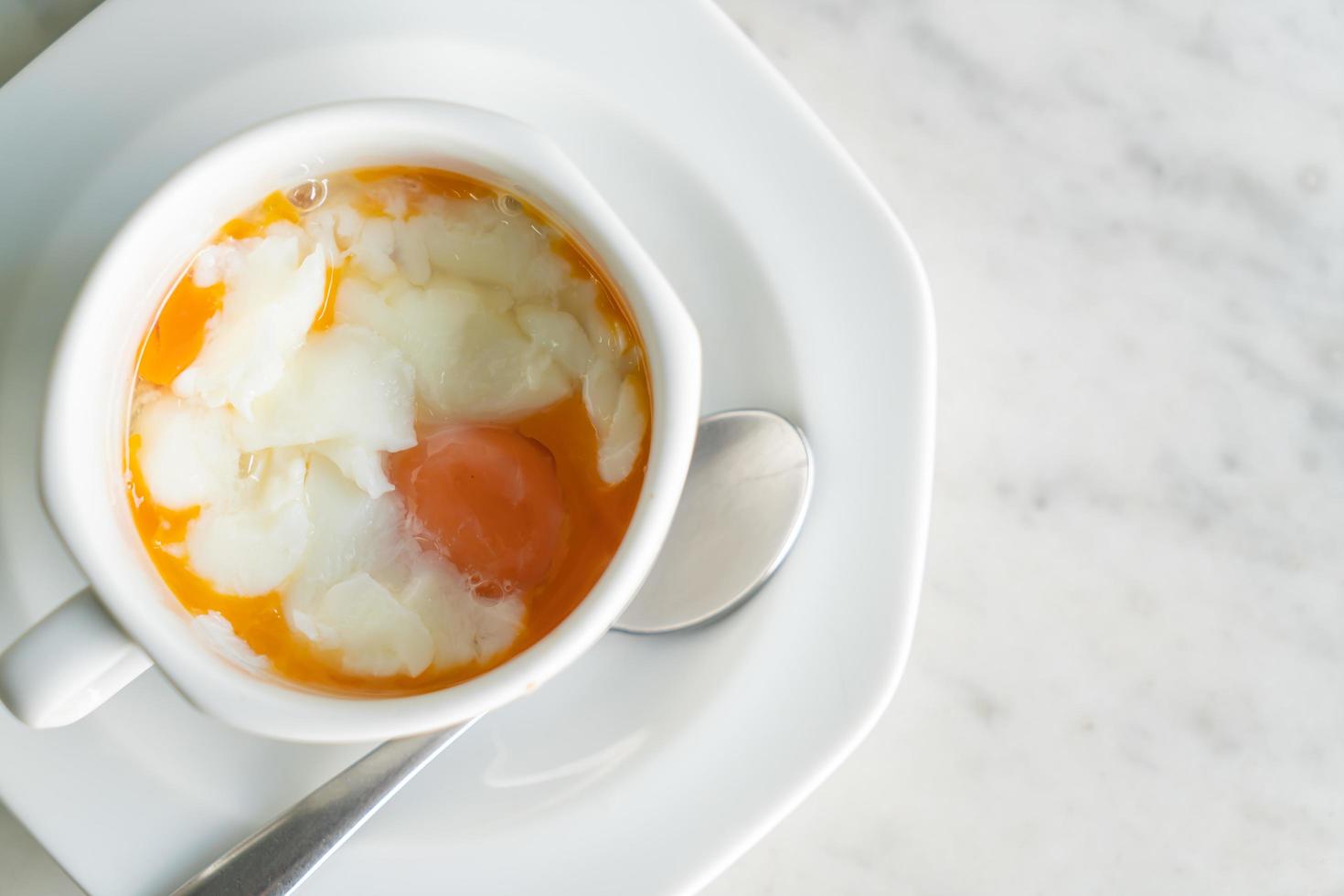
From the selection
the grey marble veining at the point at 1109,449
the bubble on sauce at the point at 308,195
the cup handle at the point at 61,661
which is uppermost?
the bubble on sauce at the point at 308,195

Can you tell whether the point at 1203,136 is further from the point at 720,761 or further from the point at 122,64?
the point at 122,64

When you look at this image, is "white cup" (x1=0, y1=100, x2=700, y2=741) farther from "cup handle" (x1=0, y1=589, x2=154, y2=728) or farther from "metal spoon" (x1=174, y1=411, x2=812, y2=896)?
"metal spoon" (x1=174, y1=411, x2=812, y2=896)

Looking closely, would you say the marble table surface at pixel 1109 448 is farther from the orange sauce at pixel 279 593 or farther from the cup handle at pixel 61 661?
the cup handle at pixel 61 661

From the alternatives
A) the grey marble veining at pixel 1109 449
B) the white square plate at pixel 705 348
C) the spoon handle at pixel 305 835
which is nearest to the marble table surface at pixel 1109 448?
the grey marble veining at pixel 1109 449

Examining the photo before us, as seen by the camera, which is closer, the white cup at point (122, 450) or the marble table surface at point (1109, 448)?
the white cup at point (122, 450)

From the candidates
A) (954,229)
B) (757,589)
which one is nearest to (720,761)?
(757,589)

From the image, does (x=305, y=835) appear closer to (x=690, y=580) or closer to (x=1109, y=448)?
(x=690, y=580)

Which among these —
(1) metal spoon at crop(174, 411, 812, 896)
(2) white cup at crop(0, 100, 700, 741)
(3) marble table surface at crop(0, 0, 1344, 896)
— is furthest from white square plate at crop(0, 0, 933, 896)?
(3) marble table surface at crop(0, 0, 1344, 896)
